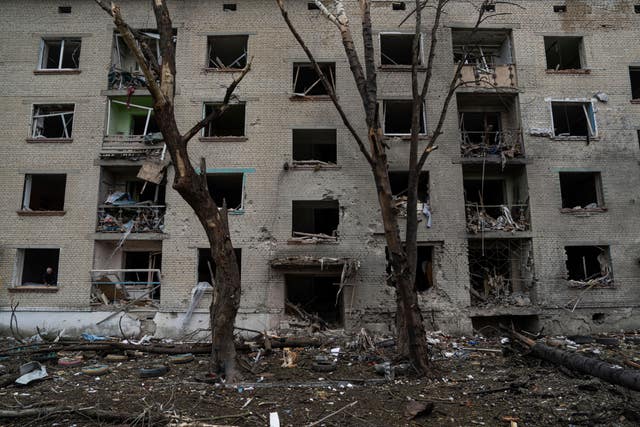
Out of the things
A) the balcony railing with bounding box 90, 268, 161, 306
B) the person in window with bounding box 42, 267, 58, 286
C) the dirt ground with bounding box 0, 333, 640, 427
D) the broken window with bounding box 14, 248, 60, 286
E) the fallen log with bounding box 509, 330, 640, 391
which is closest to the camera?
the dirt ground with bounding box 0, 333, 640, 427

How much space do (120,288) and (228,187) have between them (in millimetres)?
6220

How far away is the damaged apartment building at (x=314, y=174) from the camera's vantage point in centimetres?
1568

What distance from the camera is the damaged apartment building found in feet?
51.4

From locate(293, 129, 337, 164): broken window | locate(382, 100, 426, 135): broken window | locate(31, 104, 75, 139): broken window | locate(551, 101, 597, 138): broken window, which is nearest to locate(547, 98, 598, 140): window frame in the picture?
locate(551, 101, 597, 138): broken window

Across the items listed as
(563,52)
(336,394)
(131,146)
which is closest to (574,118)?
(563,52)

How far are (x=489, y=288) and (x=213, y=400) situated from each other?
40.2ft

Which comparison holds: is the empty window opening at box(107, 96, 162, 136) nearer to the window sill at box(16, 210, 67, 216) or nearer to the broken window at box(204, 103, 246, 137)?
the broken window at box(204, 103, 246, 137)

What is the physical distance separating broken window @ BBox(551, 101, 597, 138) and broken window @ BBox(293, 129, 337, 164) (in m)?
9.22

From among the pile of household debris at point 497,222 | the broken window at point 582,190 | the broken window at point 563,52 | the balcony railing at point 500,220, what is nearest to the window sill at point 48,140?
the balcony railing at point 500,220

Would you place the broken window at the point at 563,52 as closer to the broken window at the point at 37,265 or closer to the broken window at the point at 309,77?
the broken window at the point at 309,77

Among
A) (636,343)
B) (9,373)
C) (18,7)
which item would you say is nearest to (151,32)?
(18,7)

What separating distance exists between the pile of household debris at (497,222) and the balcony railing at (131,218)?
12017 millimetres

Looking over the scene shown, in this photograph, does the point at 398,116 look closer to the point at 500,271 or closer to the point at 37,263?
the point at 500,271

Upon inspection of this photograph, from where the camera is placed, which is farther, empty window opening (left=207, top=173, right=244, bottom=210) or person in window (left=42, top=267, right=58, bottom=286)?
person in window (left=42, top=267, right=58, bottom=286)
